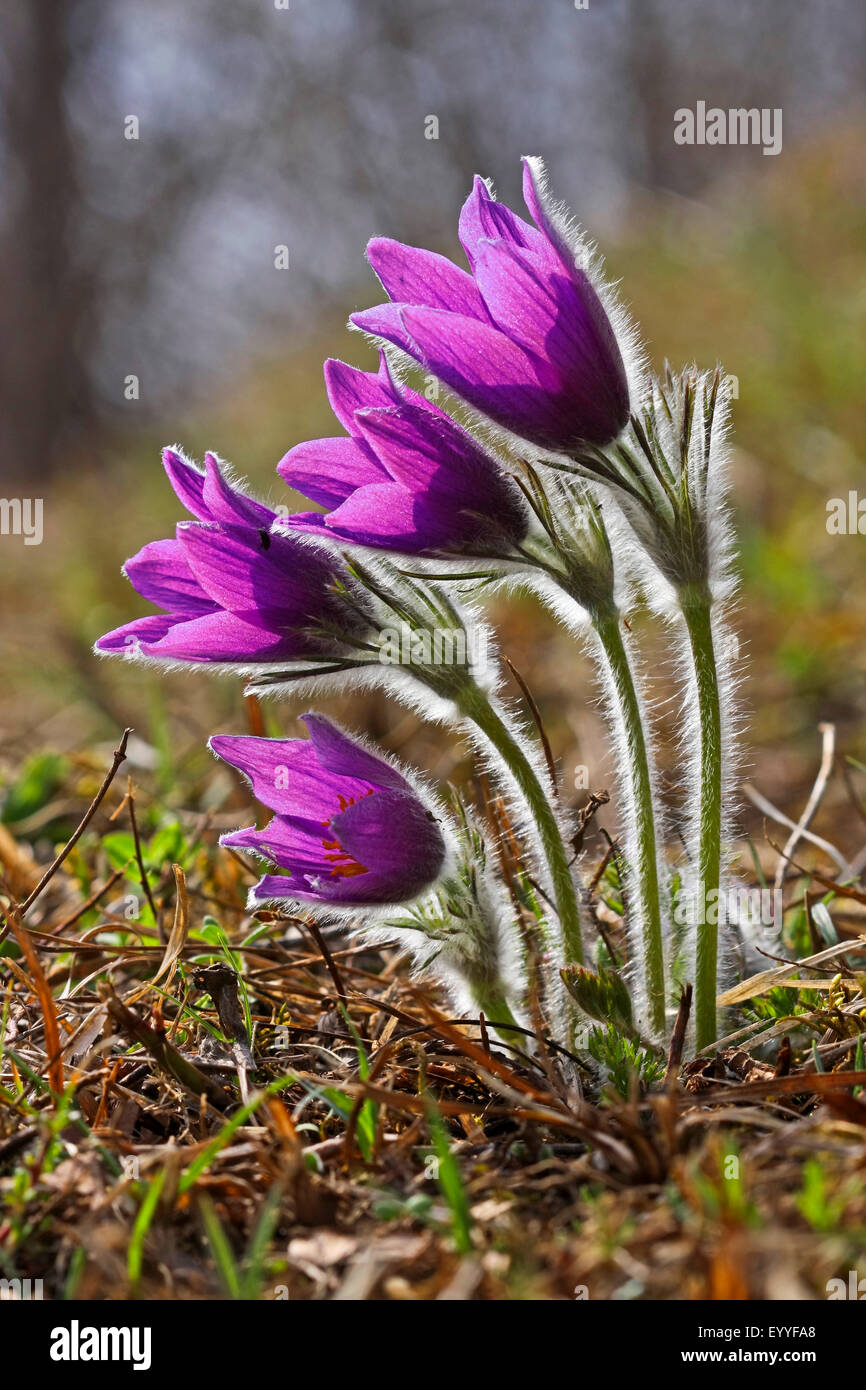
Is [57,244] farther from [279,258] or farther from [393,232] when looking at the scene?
[279,258]

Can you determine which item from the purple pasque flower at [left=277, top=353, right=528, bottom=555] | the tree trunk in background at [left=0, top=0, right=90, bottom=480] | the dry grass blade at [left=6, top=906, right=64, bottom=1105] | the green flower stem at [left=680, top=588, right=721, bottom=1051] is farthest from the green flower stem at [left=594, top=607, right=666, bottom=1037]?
the tree trunk in background at [left=0, top=0, right=90, bottom=480]

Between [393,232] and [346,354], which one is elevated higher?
[393,232]

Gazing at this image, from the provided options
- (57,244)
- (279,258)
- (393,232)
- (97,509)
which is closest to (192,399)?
(393,232)

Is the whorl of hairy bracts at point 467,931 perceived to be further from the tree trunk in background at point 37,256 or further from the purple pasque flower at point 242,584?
the tree trunk in background at point 37,256

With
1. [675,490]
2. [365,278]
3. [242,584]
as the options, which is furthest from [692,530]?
[365,278]

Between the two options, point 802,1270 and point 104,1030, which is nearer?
point 802,1270

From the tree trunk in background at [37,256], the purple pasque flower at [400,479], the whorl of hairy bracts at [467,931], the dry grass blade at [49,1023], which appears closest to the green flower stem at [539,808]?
the whorl of hairy bracts at [467,931]

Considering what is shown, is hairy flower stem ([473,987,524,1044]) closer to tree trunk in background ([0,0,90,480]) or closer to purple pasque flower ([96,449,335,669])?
purple pasque flower ([96,449,335,669])
